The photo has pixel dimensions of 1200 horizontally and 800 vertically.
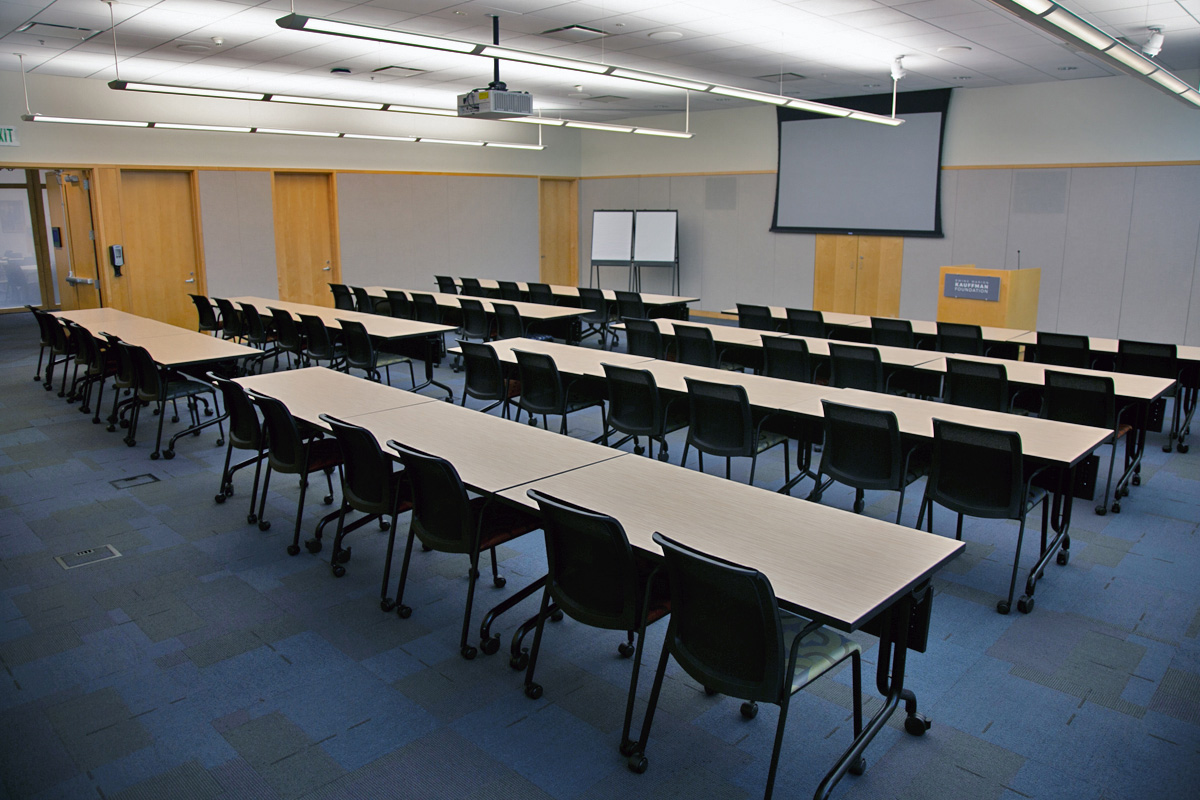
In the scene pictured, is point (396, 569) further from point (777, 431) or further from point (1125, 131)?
point (1125, 131)

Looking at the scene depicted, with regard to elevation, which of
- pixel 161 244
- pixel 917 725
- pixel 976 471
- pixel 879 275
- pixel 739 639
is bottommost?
pixel 917 725

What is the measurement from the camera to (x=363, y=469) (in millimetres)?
3893

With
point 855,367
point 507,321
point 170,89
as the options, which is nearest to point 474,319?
point 507,321

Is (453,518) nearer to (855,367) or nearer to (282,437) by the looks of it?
(282,437)

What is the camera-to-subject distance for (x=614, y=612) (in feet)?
9.12

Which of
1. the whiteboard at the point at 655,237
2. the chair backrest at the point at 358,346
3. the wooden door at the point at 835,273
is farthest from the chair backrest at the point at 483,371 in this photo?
the whiteboard at the point at 655,237

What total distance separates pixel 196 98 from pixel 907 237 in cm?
1070

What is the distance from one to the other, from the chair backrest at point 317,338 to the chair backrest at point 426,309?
165 cm

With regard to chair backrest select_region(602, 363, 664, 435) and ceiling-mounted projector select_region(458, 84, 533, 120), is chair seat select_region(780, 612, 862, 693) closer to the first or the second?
chair backrest select_region(602, 363, 664, 435)

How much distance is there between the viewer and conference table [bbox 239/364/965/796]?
244 cm

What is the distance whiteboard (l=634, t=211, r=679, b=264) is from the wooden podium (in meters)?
6.42

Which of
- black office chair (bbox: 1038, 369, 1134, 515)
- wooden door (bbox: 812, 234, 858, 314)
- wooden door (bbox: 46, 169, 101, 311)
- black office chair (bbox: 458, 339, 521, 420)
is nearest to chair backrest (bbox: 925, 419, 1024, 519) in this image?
black office chair (bbox: 1038, 369, 1134, 515)

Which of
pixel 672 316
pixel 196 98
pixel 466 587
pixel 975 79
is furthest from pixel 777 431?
pixel 196 98

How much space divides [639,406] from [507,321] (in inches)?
154
